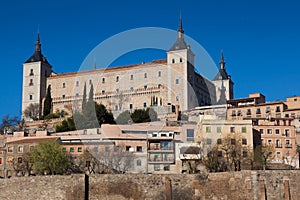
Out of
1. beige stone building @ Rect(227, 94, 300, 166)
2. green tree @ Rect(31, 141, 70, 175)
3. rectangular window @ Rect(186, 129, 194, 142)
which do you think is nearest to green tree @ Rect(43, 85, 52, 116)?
beige stone building @ Rect(227, 94, 300, 166)

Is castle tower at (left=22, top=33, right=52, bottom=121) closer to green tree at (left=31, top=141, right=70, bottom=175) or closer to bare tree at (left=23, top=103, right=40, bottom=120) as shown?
bare tree at (left=23, top=103, right=40, bottom=120)

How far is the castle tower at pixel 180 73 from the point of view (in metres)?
90.8

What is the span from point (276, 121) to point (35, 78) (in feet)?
198

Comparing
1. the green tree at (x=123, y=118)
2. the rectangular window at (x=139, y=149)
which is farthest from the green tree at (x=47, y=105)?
the rectangular window at (x=139, y=149)

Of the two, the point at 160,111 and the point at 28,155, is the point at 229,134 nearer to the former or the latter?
the point at 28,155

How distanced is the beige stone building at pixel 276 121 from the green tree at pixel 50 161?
20.4 meters

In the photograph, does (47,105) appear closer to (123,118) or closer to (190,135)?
(123,118)

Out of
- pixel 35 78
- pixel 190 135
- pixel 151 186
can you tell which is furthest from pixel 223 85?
pixel 151 186

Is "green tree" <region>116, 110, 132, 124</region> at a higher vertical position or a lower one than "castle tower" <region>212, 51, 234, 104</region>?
lower

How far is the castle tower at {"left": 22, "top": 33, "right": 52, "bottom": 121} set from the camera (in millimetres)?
106375

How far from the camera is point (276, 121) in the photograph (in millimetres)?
62469

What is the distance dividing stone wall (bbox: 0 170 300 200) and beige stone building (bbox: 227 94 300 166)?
16.5 m

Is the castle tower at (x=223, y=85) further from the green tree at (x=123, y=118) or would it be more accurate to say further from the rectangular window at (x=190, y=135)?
the rectangular window at (x=190, y=135)

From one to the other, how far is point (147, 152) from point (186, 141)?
5252 millimetres
